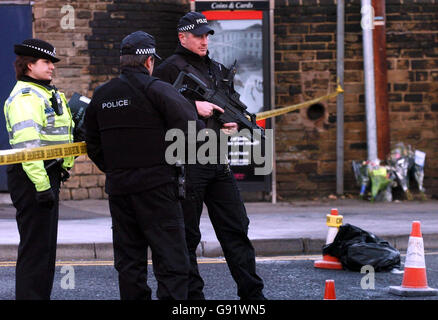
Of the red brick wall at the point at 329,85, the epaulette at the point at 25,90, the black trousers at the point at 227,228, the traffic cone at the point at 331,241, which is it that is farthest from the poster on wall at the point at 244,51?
the epaulette at the point at 25,90

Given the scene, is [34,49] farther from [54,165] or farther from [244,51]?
[244,51]

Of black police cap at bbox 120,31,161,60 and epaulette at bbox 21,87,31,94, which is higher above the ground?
black police cap at bbox 120,31,161,60

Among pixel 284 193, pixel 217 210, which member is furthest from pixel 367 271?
pixel 284 193

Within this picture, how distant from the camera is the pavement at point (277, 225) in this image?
10.2 m

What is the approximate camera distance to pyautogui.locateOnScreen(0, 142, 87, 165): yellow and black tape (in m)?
6.16

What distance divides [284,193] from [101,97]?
9.60m

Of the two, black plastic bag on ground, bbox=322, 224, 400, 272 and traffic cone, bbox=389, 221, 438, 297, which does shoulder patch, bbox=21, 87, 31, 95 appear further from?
black plastic bag on ground, bbox=322, 224, 400, 272

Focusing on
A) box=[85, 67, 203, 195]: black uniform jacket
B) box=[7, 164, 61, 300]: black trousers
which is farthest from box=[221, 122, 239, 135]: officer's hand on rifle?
box=[7, 164, 61, 300]: black trousers

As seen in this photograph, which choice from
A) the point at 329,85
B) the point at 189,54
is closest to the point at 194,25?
the point at 189,54

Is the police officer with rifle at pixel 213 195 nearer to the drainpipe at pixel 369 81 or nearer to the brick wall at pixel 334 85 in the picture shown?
the drainpipe at pixel 369 81

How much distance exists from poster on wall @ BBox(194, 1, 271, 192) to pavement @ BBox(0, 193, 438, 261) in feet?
2.08

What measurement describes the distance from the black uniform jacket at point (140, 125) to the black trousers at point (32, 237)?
718mm

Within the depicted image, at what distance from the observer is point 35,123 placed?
6.24m
